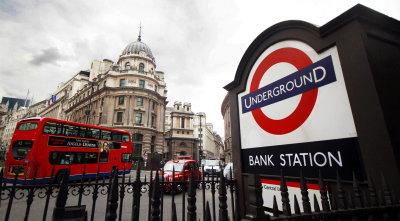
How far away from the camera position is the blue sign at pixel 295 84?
256cm

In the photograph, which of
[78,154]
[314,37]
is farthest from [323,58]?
[78,154]

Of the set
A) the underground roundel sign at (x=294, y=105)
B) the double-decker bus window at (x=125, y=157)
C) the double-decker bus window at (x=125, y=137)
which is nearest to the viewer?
the underground roundel sign at (x=294, y=105)

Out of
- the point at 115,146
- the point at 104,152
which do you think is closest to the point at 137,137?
the point at 115,146

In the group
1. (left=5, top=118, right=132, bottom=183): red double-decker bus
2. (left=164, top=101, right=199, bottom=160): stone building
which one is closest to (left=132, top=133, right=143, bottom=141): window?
(left=164, top=101, right=199, bottom=160): stone building

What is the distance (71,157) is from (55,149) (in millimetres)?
1101

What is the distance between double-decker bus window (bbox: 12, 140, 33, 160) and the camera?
9.68 metres

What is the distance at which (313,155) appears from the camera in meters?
2.61

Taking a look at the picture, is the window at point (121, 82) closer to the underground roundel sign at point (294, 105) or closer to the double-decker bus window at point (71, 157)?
the double-decker bus window at point (71, 157)

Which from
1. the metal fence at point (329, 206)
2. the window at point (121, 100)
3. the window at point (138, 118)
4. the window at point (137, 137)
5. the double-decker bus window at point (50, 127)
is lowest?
the metal fence at point (329, 206)

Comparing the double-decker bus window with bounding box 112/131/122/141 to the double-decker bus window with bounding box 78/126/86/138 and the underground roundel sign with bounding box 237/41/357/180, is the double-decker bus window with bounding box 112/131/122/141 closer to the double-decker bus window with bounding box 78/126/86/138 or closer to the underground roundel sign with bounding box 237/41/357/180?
the double-decker bus window with bounding box 78/126/86/138

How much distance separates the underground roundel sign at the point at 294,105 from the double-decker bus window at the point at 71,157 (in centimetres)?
1043

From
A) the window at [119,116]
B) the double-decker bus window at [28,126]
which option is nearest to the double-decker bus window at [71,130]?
the double-decker bus window at [28,126]

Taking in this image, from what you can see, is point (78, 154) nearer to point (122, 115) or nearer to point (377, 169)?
point (377, 169)

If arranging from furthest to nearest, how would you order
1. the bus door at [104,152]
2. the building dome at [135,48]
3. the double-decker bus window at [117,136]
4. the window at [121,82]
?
1. the building dome at [135,48]
2. the window at [121,82]
3. the double-decker bus window at [117,136]
4. the bus door at [104,152]
